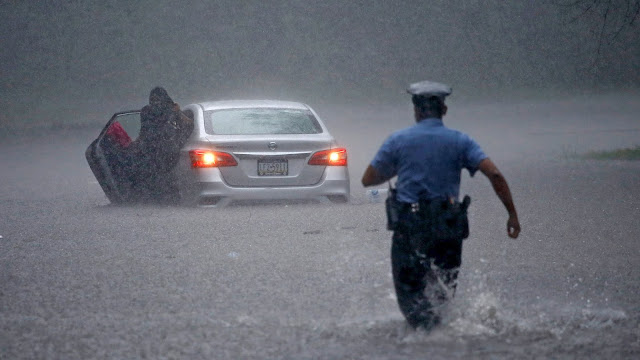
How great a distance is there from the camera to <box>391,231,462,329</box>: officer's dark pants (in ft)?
20.5

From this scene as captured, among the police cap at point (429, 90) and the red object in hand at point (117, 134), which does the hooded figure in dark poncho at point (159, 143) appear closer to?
the red object in hand at point (117, 134)

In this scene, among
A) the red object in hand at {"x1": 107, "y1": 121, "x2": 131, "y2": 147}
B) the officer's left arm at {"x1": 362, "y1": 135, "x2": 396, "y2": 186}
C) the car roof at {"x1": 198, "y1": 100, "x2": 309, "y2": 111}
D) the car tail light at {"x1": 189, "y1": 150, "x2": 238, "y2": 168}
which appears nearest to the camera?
the officer's left arm at {"x1": 362, "y1": 135, "x2": 396, "y2": 186}

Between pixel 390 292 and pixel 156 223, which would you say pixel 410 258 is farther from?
pixel 156 223

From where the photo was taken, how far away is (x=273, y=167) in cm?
1348

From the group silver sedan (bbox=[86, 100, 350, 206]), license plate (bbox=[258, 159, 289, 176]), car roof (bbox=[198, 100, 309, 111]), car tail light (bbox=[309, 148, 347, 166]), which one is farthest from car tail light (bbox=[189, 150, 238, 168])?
car roof (bbox=[198, 100, 309, 111])

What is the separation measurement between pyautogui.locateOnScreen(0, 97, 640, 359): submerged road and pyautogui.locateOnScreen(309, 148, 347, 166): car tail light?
2.00 ft

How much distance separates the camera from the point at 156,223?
13.2 m

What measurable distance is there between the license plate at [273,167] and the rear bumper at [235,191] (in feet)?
0.58

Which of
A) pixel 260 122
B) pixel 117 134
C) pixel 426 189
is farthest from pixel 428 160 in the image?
pixel 117 134

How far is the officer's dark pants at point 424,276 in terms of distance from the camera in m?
6.23

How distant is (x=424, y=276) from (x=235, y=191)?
24.0ft

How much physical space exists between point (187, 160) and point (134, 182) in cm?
157

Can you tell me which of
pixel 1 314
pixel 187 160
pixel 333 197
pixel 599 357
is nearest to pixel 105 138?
pixel 187 160

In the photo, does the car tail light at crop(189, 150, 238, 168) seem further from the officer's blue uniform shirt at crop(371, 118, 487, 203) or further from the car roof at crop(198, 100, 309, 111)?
the officer's blue uniform shirt at crop(371, 118, 487, 203)
